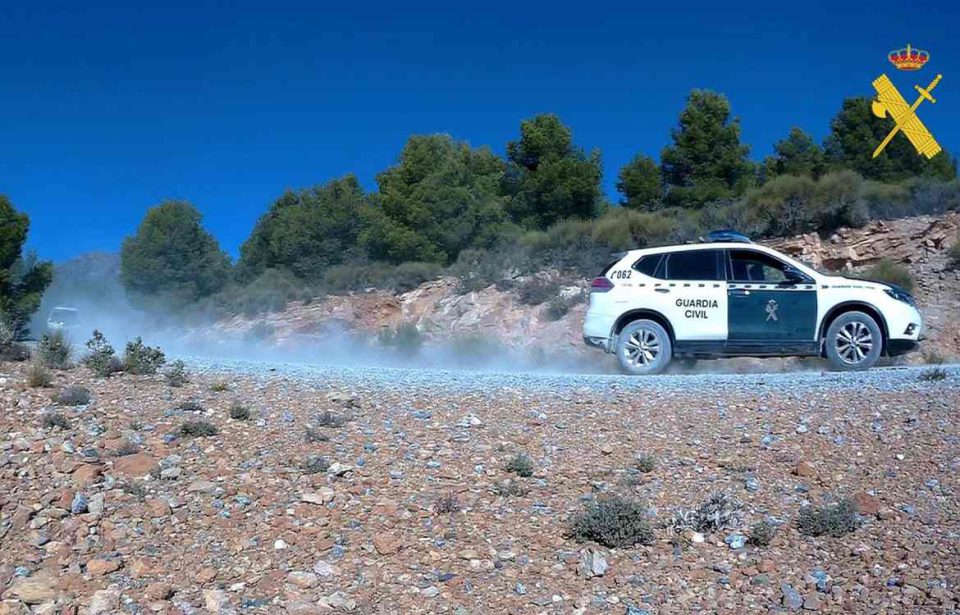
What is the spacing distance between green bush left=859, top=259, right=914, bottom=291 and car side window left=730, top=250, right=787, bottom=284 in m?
7.76

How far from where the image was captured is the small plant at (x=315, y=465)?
21.3ft

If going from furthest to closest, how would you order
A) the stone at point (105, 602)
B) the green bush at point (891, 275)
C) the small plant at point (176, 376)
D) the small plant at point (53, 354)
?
the green bush at point (891, 275) < the small plant at point (53, 354) < the small plant at point (176, 376) < the stone at point (105, 602)

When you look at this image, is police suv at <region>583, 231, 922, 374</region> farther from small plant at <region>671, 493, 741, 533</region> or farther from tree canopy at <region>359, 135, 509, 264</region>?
tree canopy at <region>359, 135, 509, 264</region>

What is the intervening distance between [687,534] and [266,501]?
2.83 m

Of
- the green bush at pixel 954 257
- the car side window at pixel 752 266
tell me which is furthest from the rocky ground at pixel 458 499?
the green bush at pixel 954 257

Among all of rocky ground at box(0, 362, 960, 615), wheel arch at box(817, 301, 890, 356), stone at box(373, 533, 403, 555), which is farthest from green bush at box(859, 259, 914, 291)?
stone at box(373, 533, 403, 555)

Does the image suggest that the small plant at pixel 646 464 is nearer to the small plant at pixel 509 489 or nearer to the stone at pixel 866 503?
the small plant at pixel 509 489

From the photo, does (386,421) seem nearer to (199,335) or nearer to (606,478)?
(606,478)

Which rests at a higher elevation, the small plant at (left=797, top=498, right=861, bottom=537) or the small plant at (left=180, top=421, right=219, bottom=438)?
the small plant at (left=180, top=421, right=219, bottom=438)

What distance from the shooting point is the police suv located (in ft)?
39.1

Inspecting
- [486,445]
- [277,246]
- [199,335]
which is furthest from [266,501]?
[277,246]

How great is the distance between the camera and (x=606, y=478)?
6508 millimetres

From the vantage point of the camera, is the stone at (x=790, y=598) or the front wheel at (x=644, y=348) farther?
the front wheel at (x=644, y=348)

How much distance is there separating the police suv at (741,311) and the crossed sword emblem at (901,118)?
62.2 feet
